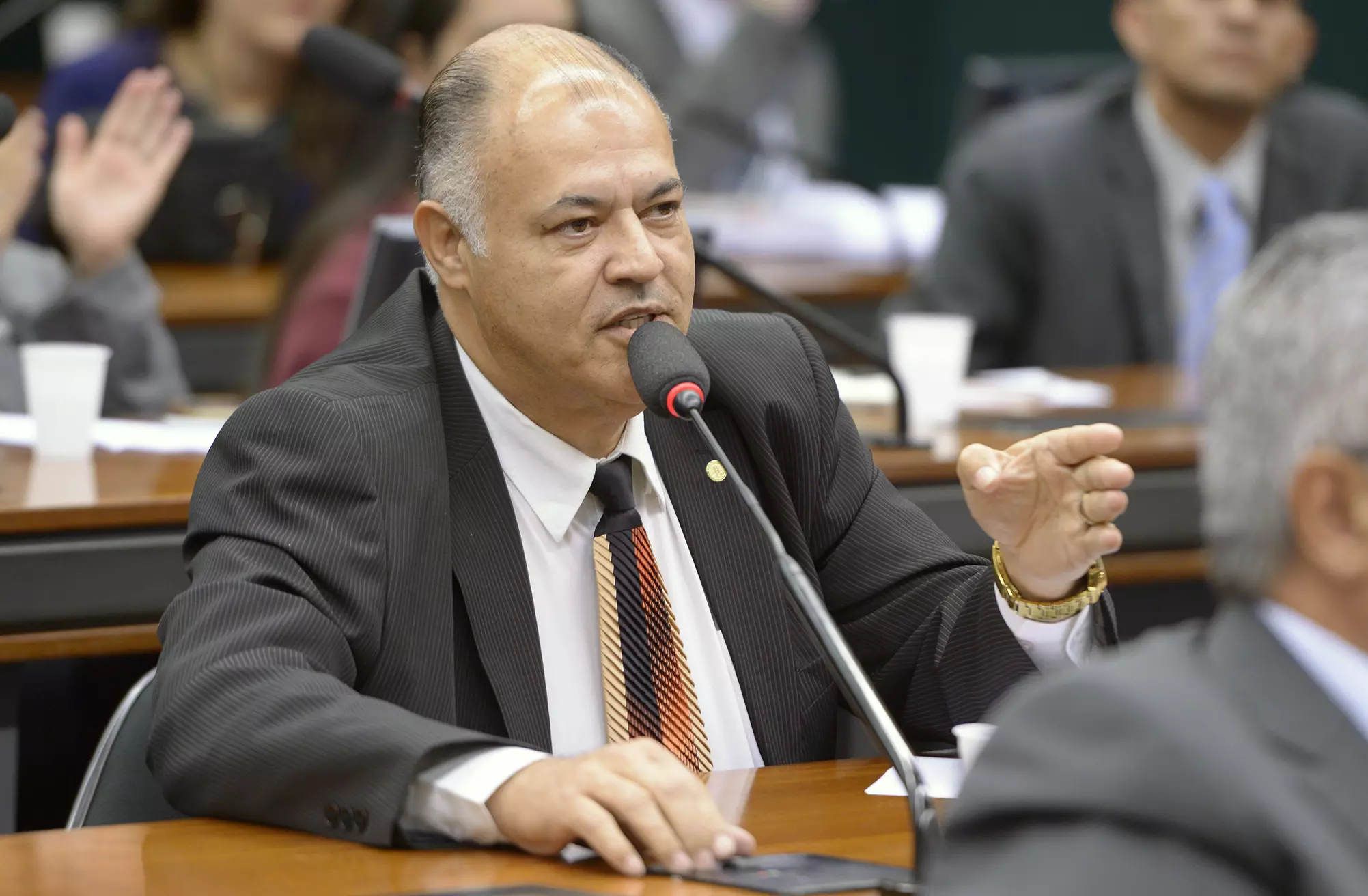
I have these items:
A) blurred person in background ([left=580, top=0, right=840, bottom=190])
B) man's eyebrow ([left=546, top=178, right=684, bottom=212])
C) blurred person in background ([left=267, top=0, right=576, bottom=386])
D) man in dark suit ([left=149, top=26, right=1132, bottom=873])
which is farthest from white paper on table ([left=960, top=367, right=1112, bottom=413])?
blurred person in background ([left=580, top=0, right=840, bottom=190])

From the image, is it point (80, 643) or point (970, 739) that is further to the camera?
point (80, 643)

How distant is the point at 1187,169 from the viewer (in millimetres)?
3859

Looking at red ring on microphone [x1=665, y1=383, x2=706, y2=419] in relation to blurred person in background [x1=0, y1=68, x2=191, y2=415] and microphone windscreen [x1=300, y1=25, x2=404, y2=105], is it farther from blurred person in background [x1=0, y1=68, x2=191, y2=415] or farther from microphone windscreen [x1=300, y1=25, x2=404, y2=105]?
blurred person in background [x1=0, y1=68, x2=191, y2=415]

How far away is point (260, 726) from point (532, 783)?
22cm

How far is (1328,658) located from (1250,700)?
5cm

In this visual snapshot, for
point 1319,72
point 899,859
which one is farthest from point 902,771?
point 1319,72

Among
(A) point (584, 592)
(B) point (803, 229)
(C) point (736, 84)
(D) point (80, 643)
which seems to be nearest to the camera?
(A) point (584, 592)

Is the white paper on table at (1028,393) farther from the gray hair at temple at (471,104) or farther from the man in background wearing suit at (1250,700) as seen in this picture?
the man in background wearing suit at (1250,700)

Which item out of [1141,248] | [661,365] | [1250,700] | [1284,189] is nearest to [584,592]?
[661,365]

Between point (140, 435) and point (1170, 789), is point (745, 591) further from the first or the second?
point (140, 435)

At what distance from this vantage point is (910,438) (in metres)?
2.56

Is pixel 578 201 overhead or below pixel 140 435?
overhead

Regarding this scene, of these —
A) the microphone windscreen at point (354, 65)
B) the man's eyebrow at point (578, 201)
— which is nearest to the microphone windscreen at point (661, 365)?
the man's eyebrow at point (578, 201)

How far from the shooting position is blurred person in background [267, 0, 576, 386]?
306 cm
